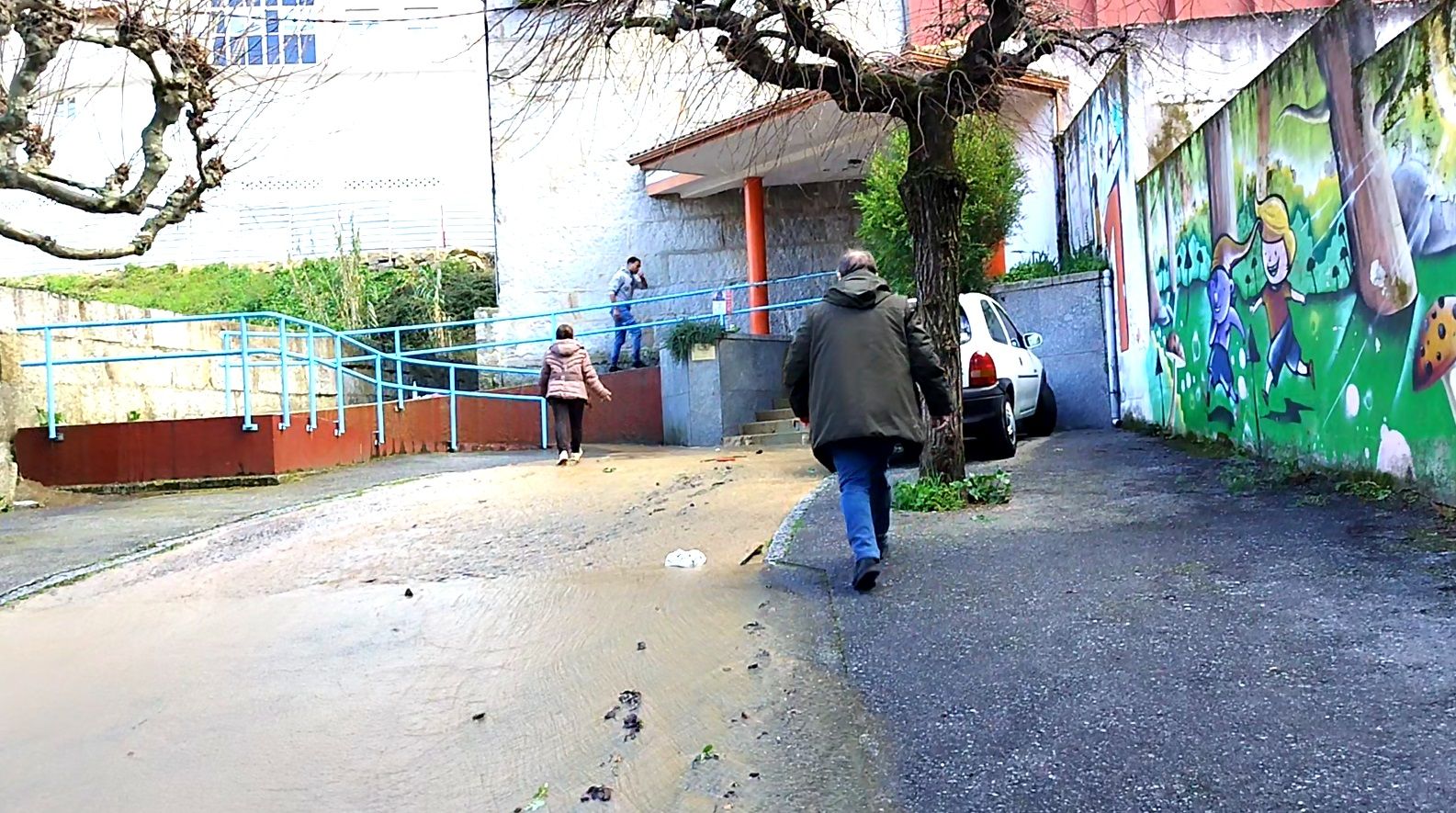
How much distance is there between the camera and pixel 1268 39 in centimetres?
1259

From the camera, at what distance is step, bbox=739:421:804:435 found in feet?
50.3

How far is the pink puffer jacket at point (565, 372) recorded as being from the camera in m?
12.5

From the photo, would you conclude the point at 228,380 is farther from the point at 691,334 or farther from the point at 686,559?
the point at 686,559

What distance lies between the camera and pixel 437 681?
4.91 m

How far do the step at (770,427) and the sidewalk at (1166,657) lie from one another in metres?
8.34

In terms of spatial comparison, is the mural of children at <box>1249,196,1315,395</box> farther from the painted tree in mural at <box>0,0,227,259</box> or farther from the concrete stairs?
the painted tree in mural at <box>0,0,227,259</box>

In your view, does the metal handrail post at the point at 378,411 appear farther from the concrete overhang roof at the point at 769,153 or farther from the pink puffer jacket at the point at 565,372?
the concrete overhang roof at the point at 769,153

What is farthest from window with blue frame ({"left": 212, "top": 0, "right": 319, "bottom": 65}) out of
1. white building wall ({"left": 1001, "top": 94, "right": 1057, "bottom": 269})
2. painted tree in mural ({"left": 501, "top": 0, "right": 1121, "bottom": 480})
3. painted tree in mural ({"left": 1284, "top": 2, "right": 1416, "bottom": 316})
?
white building wall ({"left": 1001, "top": 94, "right": 1057, "bottom": 269})

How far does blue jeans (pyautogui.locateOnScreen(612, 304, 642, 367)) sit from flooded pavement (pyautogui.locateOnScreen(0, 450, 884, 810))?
29.9ft

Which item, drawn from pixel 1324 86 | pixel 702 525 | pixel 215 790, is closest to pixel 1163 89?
pixel 1324 86

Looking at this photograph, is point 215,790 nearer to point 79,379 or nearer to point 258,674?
point 258,674

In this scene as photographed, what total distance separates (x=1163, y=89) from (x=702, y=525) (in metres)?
7.14

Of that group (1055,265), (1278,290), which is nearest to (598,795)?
(1278,290)

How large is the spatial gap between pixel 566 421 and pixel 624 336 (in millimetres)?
4862
